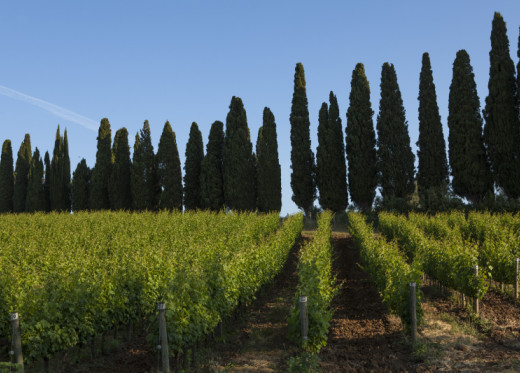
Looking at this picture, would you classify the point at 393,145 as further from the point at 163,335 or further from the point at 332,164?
the point at 163,335

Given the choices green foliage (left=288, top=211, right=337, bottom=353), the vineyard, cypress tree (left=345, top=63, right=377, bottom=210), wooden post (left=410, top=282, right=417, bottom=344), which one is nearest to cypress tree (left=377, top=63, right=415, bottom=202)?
cypress tree (left=345, top=63, right=377, bottom=210)

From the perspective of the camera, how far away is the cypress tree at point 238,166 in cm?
3734

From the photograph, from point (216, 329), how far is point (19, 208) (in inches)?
2153

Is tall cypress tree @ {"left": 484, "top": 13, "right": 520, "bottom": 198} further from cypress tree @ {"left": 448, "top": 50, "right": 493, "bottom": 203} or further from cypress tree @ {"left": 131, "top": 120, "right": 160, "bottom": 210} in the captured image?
cypress tree @ {"left": 131, "top": 120, "right": 160, "bottom": 210}

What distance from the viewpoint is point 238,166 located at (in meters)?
37.3

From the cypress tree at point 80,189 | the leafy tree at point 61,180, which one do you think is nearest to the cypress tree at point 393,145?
the cypress tree at point 80,189

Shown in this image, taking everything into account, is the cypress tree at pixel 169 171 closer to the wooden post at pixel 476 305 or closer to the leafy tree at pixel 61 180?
the leafy tree at pixel 61 180

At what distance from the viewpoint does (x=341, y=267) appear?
55.5 ft

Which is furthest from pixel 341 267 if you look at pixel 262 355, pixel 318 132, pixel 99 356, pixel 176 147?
pixel 176 147

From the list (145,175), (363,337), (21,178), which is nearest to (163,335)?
(363,337)

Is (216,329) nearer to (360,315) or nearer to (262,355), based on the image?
(262,355)

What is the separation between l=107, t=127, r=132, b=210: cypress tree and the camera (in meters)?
42.9

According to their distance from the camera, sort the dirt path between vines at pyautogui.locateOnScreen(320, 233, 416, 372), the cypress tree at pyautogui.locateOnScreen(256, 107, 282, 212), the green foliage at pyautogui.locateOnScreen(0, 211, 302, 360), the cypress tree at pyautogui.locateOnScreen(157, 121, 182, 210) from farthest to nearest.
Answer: the cypress tree at pyautogui.locateOnScreen(157, 121, 182, 210), the cypress tree at pyautogui.locateOnScreen(256, 107, 282, 212), the dirt path between vines at pyautogui.locateOnScreen(320, 233, 416, 372), the green foliage at pyautogui.locateOnScreen(0, 211, 302, 360)

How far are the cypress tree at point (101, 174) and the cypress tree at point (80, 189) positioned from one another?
280cm
